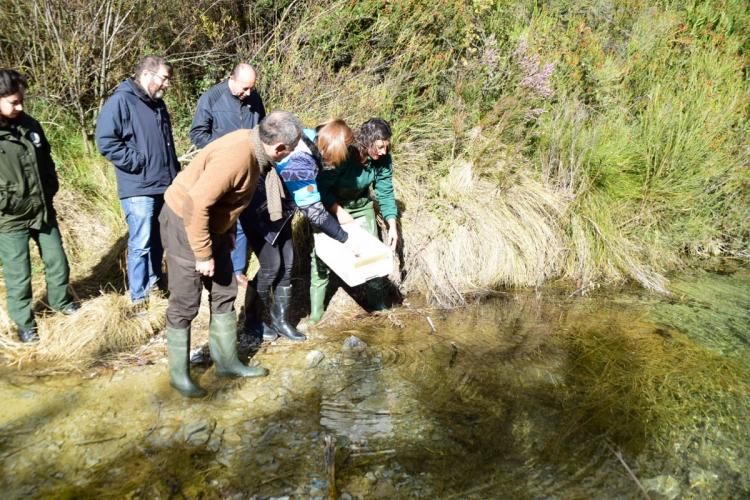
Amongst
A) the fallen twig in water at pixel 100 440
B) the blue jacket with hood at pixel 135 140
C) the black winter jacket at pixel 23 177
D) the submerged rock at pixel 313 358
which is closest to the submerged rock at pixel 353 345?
the submerged rock at pixel 313 358

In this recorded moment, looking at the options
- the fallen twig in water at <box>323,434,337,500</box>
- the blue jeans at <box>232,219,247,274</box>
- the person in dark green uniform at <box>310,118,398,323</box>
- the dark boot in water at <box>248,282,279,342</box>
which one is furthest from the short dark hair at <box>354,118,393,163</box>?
the fallen twig in water at <box>323,434,337,500</box>

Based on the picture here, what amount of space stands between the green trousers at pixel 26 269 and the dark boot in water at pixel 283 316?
1499 mm

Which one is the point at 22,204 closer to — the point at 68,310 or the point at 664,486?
the point at 68,310

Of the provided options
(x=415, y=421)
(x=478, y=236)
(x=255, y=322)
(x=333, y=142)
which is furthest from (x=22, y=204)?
(x=478, y=236)

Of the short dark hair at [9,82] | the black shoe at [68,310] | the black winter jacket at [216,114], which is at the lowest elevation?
the black shoe at [68,310]

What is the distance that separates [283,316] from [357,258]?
86 centimetres

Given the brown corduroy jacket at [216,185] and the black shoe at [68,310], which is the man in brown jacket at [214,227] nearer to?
the brown corduroy jacket at [216,185]

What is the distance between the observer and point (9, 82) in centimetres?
323

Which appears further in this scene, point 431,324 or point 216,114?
point 431,324

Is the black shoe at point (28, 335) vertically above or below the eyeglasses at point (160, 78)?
below

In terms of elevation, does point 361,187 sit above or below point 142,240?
above

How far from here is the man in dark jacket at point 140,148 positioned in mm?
3748

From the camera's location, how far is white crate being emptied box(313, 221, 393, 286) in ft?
12.3

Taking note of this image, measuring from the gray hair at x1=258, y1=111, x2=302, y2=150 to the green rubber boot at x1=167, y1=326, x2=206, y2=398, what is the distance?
1292mm
